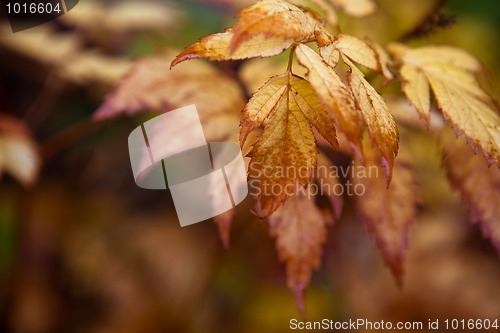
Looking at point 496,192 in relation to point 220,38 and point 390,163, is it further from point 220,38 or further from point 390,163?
point 220,38

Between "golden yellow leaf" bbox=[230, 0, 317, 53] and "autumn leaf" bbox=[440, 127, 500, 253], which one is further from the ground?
"golden yellow leaf" bbox=[230, 0, 317, 53]

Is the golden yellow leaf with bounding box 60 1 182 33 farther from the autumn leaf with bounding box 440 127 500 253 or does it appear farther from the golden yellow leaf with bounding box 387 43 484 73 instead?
the autumn leaf with bounding box 440 127 500 253

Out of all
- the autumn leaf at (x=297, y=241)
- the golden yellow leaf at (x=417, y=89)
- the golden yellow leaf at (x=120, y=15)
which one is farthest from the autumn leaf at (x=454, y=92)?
the golden yellow leaf at (x=120, y=15)

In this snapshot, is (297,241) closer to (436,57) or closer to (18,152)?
(436,57)

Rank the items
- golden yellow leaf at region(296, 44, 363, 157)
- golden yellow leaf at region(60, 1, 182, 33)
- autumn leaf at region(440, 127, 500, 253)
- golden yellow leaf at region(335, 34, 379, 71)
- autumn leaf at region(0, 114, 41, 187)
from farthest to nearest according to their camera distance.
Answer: golden yellow leaf at region(60, 1, 182, 33)
autumn leaf at region(0, 114, 41, 187)
autumn leaf at region(440, 127, 500, 253)
golden yellow leaf at region(335, 34, 379, 71)
golden yellow leaf at region(296, 44, 363, 157)

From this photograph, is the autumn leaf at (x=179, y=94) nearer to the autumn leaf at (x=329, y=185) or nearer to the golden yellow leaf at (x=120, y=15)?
the autumn leaf at (x=329, y=185)

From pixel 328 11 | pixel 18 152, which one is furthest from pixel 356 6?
pixel 18 152

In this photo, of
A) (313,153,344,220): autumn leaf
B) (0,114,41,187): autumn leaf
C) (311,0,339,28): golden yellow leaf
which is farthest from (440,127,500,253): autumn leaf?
(0,114,41,187): autumn leaf
